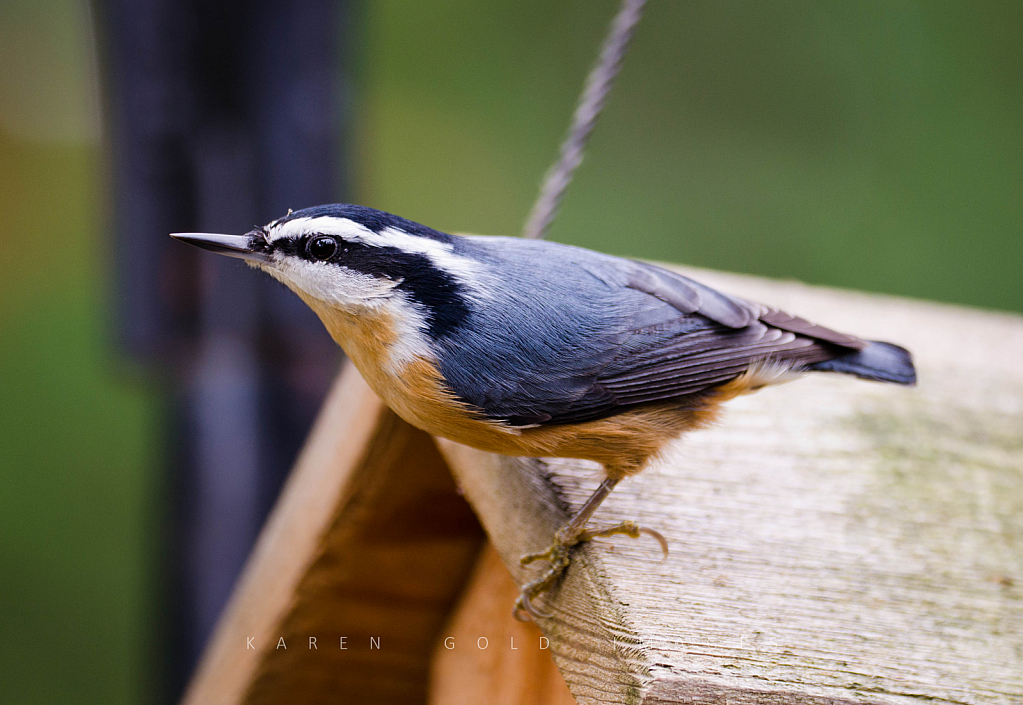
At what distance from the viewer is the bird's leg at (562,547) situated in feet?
3.63

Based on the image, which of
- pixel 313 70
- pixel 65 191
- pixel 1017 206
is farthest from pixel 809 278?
pixel 65 191

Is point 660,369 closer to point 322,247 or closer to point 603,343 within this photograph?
point 603,343

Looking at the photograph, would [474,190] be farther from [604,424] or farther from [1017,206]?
[604,424]

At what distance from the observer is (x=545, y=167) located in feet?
17.1

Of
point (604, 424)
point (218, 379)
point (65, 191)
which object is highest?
point (604, 424)

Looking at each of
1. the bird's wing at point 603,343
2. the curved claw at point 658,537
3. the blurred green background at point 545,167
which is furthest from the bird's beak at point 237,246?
the blurred green background at point 545,167

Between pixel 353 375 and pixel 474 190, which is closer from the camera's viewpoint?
pixel 353 375

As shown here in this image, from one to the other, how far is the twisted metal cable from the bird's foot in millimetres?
628

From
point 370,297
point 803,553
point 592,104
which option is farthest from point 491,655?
point 592,104

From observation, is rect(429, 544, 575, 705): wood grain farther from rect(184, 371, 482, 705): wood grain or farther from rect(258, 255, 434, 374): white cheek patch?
rect(258, 255, 434, 374): white cheek patch

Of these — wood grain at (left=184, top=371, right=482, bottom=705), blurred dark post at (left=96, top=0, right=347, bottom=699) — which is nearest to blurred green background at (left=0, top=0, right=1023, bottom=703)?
blurred dark post at (left=96, top=0, right=347, bottom=699)

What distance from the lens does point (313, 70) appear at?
2.39m

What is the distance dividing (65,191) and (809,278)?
4330mm

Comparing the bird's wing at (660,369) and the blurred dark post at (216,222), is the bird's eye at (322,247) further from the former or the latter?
the blurred dark post at (216,222)
